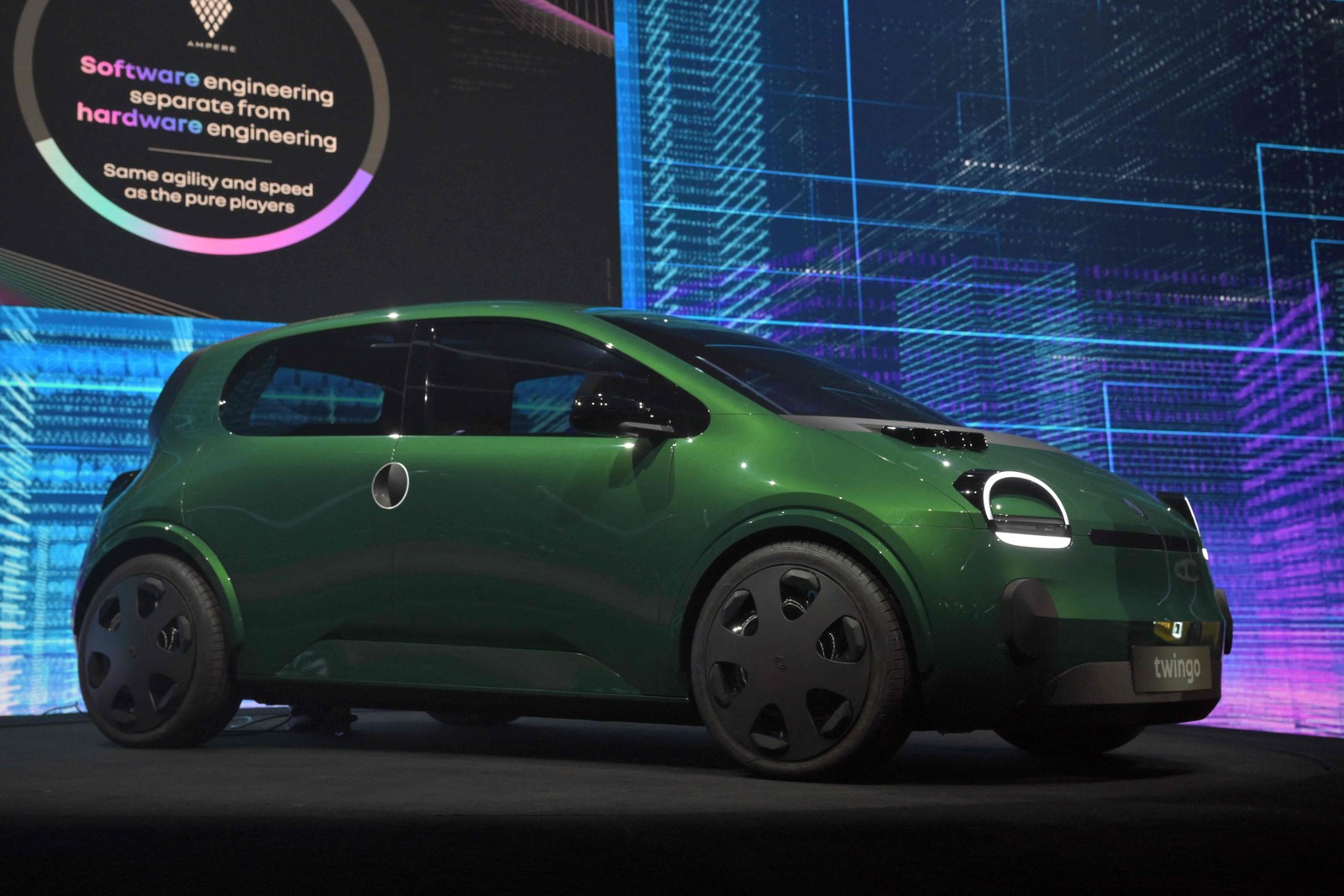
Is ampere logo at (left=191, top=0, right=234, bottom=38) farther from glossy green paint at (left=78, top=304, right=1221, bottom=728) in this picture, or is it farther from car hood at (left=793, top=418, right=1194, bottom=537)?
car hood at (left=793, top=418, right=1194, bottom=537)

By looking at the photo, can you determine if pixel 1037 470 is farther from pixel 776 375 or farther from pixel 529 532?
pixel 529 532

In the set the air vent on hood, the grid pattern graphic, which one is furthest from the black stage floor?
the grid pattern graphic

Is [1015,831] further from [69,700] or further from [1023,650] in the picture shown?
[69,700]

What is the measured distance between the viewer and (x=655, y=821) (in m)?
2.84

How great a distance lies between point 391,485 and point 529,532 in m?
0.49

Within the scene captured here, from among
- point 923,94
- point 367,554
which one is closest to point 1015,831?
point 367,554

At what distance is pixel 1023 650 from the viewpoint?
3.43 meters

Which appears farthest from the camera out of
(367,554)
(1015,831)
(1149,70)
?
(1149,70)

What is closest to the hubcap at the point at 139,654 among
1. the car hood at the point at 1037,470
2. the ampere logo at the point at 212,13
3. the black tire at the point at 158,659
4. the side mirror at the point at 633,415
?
the black tire at the point at 158,659

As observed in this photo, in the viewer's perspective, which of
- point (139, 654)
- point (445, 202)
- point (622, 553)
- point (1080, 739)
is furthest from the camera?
point (445, 202)

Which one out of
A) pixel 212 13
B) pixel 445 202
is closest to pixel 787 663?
pixel 445 202

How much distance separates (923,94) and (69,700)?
18.8 feet

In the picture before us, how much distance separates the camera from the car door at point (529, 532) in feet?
12.7

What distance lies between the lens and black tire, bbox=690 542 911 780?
11.3 feet
